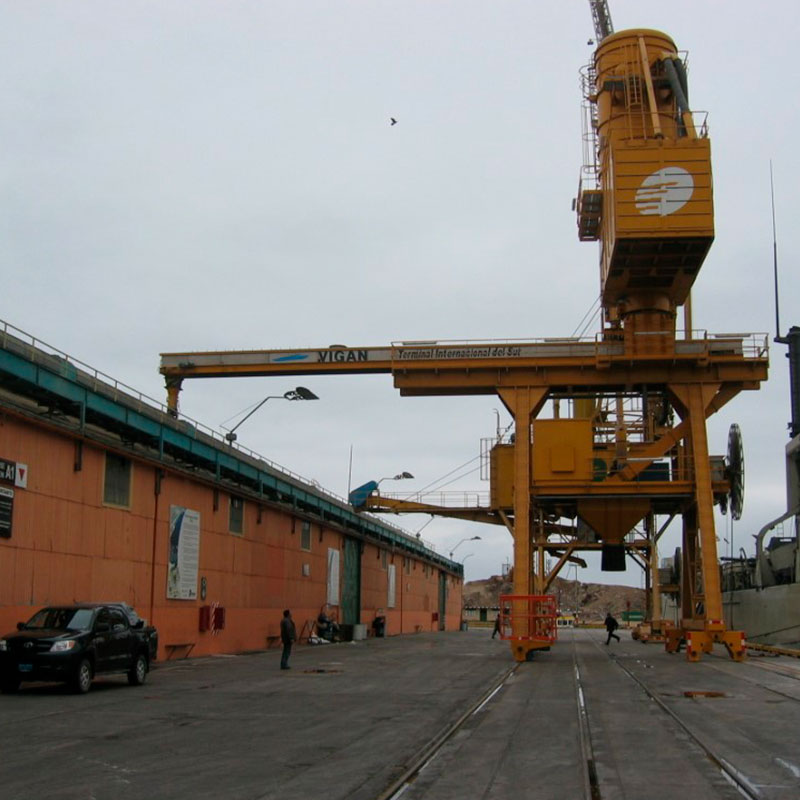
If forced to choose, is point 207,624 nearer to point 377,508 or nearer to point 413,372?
point 413,372

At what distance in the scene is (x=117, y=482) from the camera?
1117 inches

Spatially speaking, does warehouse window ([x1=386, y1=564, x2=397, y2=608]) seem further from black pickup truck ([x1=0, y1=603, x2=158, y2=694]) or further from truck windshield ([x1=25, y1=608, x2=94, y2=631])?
truck windshield ([x1=25, y1=608, x2=94, y2=631])

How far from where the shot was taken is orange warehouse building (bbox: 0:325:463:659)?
23484 mm

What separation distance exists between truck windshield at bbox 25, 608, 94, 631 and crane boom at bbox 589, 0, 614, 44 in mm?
66776

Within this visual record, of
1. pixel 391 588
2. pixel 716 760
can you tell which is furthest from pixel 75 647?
pixel 391 588

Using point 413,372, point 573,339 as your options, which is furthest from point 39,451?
point 573,339

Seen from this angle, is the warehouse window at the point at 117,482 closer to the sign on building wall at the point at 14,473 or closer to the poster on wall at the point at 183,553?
the poster on wall at the point at 183,553

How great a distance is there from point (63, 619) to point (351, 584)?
124ft

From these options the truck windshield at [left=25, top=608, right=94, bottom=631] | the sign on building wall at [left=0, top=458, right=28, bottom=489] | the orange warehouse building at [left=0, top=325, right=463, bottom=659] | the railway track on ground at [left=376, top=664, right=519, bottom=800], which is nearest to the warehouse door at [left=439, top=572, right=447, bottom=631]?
the orange warehouse building at [left=0, top=325, right=463, bottom=659]

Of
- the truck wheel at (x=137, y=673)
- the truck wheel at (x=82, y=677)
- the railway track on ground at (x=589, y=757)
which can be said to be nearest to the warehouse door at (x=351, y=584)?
the truck wheel at (x=137, y=673)

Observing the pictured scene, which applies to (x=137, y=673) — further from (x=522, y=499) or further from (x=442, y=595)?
(x=442, y=595)

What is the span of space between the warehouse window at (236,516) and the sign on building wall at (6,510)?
14764mm

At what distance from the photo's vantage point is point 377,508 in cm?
5434

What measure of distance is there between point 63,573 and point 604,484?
19132mm
